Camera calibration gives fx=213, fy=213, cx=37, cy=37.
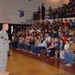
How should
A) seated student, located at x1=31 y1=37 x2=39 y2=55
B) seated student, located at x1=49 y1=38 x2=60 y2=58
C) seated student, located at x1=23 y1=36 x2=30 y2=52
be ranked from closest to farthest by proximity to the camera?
seated student, located at x1=49 y1=38 x2=60 y2=58 < seated student, located at x1=31 y1=37 x2=39 y2=55 < seated student, located at x1=23 y1=36 x2=30 y2=52

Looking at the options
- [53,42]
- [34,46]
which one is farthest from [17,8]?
[53,42]

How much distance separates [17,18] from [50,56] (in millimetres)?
9461

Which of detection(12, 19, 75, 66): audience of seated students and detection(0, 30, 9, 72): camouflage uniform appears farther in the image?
detection(12, 19, 75, 66): audience of seated students

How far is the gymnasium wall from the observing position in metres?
18.3

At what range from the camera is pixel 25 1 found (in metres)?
19.1

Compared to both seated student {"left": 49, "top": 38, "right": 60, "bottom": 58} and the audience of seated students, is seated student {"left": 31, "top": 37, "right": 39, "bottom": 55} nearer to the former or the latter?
the audience of seated students

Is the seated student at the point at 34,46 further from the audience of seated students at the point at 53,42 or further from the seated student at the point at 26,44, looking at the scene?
the seated student at the point at 26,44

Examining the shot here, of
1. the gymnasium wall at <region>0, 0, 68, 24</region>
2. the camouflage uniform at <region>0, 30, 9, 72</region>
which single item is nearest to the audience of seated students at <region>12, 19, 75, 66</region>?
the camouflage uniform at <region>0, 30, 9, 72</region>

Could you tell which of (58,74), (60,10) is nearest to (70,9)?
(60,10)

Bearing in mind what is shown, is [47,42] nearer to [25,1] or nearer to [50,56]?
[50,56]

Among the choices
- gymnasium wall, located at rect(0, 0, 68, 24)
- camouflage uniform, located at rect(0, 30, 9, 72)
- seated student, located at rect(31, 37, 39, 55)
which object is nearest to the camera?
camouflage uniform, located at rect(0, 30, 9, 72)

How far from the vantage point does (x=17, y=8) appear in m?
18.8

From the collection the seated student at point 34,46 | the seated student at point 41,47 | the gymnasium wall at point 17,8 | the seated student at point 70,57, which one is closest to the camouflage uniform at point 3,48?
the seated student at point 70,57

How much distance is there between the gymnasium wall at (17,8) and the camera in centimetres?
1830
